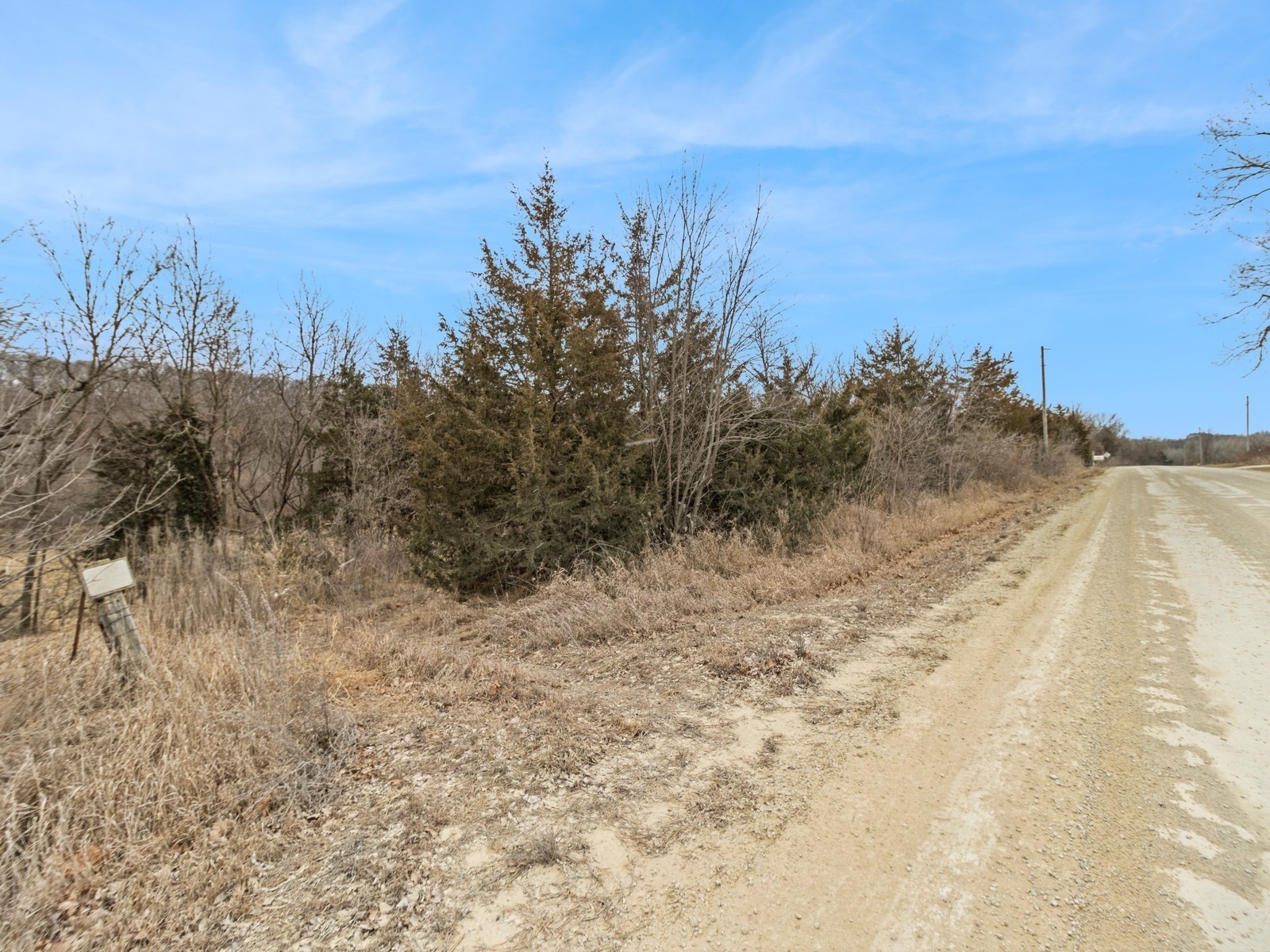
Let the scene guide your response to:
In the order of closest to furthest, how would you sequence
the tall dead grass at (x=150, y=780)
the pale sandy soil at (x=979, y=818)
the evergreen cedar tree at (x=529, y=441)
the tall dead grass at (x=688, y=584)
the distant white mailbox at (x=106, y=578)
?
1. the pale sandy soil at (x=979, y=818)
2. the tall dead grass at (x=150, y=780)
3. the distant white mailbox at (x=106, y=578)
4. the tall dead grass at (x=688, y=584)
5. the evergreen cedar tree at (x=529, y=441)

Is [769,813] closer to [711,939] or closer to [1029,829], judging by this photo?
[711,939]

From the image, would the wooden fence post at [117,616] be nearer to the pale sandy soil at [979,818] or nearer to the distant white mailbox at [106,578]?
the distant white mailbox at [106,578]

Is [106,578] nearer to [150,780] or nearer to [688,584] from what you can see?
[150,780]

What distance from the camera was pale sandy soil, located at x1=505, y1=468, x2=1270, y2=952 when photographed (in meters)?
2.46

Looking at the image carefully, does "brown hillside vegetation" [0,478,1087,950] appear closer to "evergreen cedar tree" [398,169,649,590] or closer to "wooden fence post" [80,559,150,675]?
"wooden fence post" [80,559,150,675]

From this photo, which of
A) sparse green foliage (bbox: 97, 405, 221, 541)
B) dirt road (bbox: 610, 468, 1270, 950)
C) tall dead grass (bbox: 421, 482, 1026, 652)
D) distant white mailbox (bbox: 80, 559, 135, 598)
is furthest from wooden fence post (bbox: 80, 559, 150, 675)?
sparse green foliage (bbox: 97, 405, 221, 541)

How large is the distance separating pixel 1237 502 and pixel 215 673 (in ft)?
74.5

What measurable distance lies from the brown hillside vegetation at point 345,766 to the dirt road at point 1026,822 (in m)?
0.44

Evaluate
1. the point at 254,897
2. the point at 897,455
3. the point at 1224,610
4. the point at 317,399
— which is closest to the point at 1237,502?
the point at 897,455

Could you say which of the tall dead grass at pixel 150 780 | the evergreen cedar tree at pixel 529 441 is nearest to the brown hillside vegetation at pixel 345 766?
the tall dead grass at pixel 150 780

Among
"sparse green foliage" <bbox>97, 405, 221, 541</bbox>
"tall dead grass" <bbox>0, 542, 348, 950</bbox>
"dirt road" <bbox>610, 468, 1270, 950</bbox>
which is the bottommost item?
"dirt road" <bbox>610, 468, 1270, 950</bbox>

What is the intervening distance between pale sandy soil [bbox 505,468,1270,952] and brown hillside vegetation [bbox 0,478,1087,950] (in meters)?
0.22

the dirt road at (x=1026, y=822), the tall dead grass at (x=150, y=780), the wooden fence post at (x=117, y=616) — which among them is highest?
the wooden fence post at (x=117, y=616)

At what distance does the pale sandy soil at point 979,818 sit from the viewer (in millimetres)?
2463
